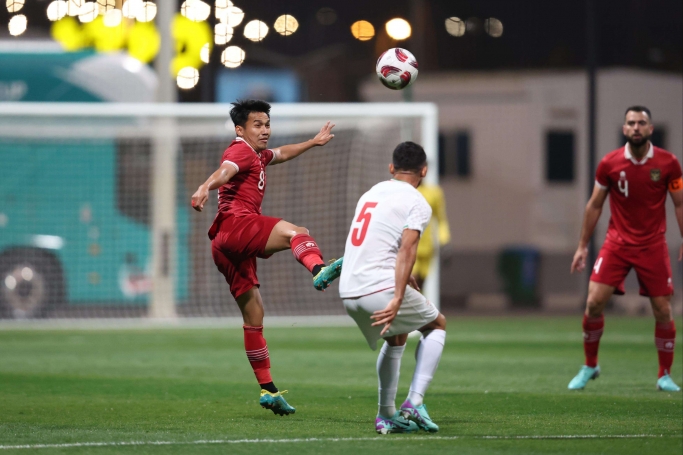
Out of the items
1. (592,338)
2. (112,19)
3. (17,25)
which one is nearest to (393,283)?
(592,338)

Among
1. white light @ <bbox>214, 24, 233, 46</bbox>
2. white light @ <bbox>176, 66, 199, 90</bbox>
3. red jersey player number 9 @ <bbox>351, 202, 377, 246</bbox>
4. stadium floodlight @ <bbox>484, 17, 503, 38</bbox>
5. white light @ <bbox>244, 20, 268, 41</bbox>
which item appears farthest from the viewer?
stadium floodlight @ <bbox>484, 17, 503, 38</bbox>

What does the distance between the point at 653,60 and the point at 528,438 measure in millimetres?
31834

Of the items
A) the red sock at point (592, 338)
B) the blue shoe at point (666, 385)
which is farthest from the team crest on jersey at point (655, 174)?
the blue shoe at point (666, 385)

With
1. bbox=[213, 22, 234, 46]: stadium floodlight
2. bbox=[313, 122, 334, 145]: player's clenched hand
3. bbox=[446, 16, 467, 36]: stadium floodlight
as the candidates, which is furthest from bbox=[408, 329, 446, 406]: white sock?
bbox=[446, 16, 467, 36]: stadium floodlight

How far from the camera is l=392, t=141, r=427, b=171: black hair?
20.9 feet

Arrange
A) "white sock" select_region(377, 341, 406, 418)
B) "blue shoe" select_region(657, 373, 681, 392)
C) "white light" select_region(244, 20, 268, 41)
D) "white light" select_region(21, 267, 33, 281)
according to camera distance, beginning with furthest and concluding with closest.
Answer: "white light" select_region(244, 20, 268, 41), "white light" select_region(21, 267, 33, 281), "blue shoe" select_region(657, 373, 681, 392), "white sock" select_region(377, 341, 406, 418)

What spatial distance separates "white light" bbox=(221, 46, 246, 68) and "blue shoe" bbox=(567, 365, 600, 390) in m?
24.5

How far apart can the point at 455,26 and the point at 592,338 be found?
29.2 m

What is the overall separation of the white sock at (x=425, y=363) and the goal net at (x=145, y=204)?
35.0ft

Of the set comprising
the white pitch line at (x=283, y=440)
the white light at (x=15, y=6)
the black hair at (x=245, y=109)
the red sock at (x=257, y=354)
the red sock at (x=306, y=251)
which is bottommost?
the white pitch line at (x=283, y=440)

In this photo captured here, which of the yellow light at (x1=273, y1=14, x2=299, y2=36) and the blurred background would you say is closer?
the blurred background

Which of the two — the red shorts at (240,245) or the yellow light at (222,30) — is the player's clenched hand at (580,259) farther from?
the yellow light at (222,30)

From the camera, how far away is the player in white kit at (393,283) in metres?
6.14

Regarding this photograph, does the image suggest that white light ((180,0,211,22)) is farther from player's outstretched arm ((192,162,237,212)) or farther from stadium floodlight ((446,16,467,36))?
player's outstretched arm ((192,162,237,212))
